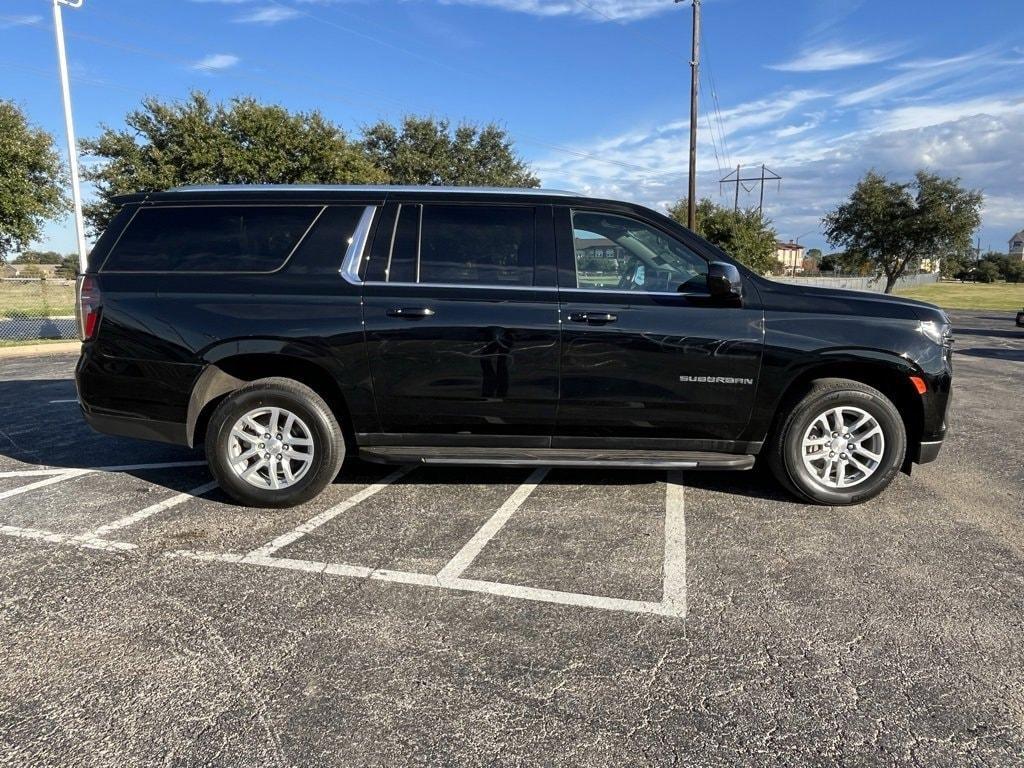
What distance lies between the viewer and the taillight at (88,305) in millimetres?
4039

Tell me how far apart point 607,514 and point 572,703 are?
5.94 feet

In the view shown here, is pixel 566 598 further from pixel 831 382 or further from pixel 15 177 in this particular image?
pixel 15 177

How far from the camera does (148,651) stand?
8.46ft

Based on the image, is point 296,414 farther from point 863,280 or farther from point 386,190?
point 863,280

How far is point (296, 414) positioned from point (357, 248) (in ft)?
3.60

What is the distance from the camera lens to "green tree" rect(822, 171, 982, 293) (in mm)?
34281

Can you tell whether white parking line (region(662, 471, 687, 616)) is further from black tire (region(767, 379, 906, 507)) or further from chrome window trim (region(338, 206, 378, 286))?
chrome window trim (region(338, 206, 378, 286))

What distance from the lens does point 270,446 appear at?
160 inches

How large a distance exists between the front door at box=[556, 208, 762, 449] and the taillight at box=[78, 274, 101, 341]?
2.89 meters

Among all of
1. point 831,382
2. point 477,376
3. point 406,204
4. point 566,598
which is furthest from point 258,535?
point 831,382

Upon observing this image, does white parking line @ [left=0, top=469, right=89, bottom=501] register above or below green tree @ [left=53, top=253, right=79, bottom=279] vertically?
below

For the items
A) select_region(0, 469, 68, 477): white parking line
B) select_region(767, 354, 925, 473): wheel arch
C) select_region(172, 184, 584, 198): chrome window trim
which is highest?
select_region(172, 184, 584, 198): chrome window trim

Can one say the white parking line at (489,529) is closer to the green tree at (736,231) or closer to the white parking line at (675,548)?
the white parking line at (675,548)

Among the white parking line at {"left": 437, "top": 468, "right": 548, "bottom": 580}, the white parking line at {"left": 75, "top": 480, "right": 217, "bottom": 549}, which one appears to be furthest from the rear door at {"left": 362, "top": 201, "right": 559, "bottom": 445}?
the white parking line at {"left": 75, "top": 480, "right": 217, "bottom": 549}
